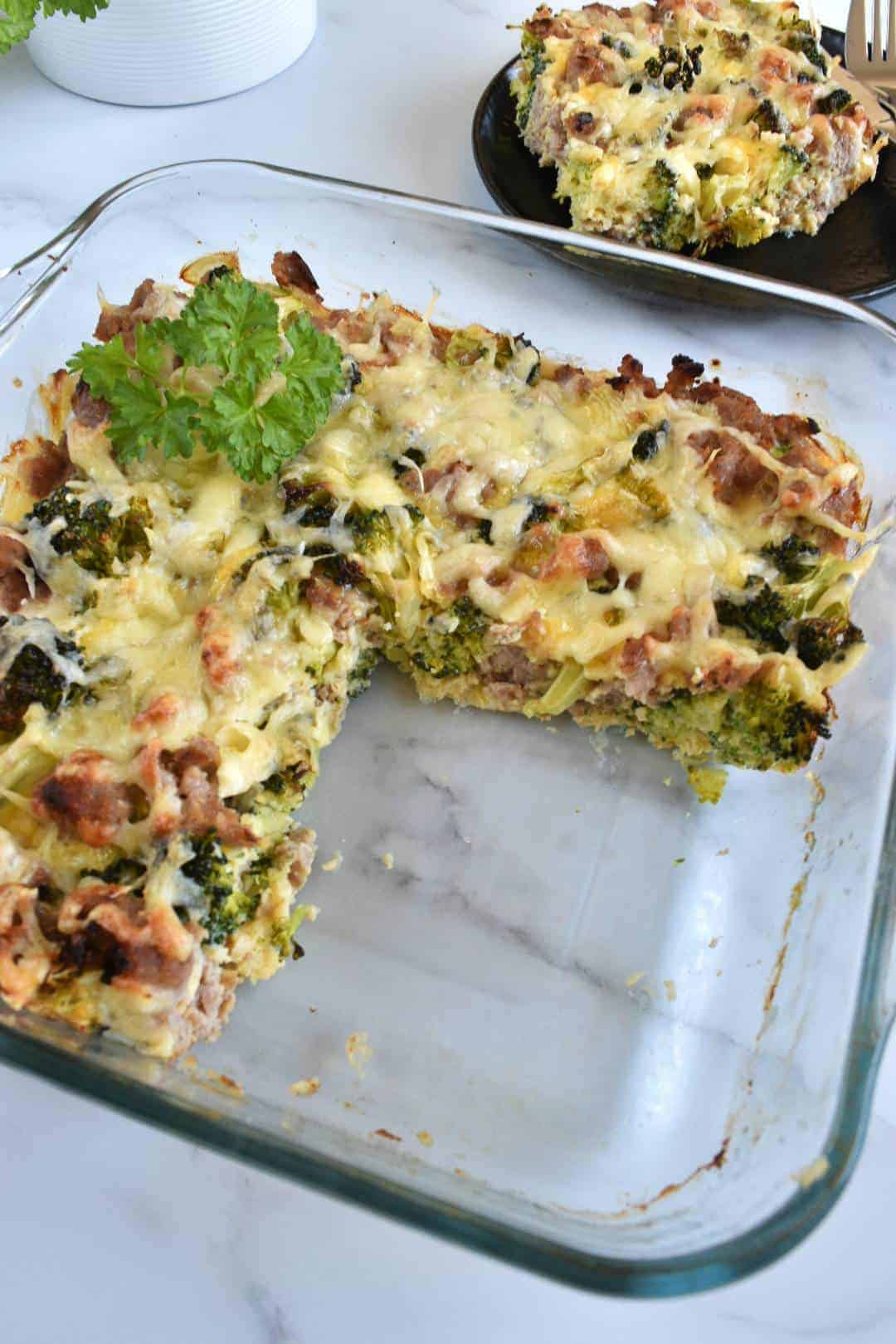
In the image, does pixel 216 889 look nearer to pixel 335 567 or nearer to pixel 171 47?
pixel 335 567

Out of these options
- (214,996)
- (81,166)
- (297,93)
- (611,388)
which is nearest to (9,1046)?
(214,996)

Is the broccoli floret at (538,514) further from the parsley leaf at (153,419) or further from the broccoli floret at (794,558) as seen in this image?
the parsley leaf at (153,419)

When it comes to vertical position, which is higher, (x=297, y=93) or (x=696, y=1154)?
(x=297, y=93)

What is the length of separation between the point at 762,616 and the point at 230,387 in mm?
1307

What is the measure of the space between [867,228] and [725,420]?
1.35 meters

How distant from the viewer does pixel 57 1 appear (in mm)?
3668

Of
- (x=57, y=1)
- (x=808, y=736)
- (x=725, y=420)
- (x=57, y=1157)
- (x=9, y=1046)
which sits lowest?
(x=57, y=1157)

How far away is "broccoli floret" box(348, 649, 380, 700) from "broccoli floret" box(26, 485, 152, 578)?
23.1 inches

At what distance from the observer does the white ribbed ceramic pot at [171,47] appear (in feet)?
13.5

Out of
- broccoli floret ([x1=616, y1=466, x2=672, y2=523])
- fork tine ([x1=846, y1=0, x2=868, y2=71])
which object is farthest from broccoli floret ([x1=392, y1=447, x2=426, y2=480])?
fork tine ([x1=846, y1=0, x2=868, y2=71])

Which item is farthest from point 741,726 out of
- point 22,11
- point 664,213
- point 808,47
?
point 22,11

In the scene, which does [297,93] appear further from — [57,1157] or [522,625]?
[57,1157]

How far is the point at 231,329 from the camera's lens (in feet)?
9.51

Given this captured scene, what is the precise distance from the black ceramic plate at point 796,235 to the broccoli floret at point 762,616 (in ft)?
4.61
